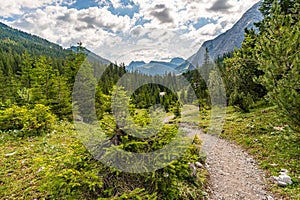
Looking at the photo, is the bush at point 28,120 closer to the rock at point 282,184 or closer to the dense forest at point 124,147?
the dense forest at point 124,147

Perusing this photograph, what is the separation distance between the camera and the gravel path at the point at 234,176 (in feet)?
20.0

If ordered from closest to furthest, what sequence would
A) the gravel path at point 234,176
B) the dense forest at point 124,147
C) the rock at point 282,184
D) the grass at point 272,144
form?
the dense forest at point 124,147
the gravel path at point 234,176
the rock at point 282,184
the grass at point 272,144

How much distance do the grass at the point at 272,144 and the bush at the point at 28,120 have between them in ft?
34.9

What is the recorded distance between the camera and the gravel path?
6.09m

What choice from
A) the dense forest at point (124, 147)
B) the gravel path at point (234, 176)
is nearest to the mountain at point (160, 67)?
the dense forest at point (124, 147)

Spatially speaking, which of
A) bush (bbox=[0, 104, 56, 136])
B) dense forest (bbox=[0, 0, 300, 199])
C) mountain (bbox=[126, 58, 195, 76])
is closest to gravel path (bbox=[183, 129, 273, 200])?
dense forest (bbox=[0, 0, 300, 199])

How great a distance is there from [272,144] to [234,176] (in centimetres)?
333

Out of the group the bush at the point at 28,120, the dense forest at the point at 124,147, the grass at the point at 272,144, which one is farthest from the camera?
the bush at the point at 28,120

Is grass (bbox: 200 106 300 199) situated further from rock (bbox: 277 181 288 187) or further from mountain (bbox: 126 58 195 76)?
mountain (bbox: 126 58 195 76)

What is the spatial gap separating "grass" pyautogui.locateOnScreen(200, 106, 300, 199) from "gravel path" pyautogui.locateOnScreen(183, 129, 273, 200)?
39 cm

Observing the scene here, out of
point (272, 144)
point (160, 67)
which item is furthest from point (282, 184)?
point (160, 67)

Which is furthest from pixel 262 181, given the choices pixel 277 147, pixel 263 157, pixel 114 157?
pixel 114 157

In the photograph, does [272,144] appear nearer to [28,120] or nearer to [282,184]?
[282,184]

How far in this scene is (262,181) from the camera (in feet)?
22.4
